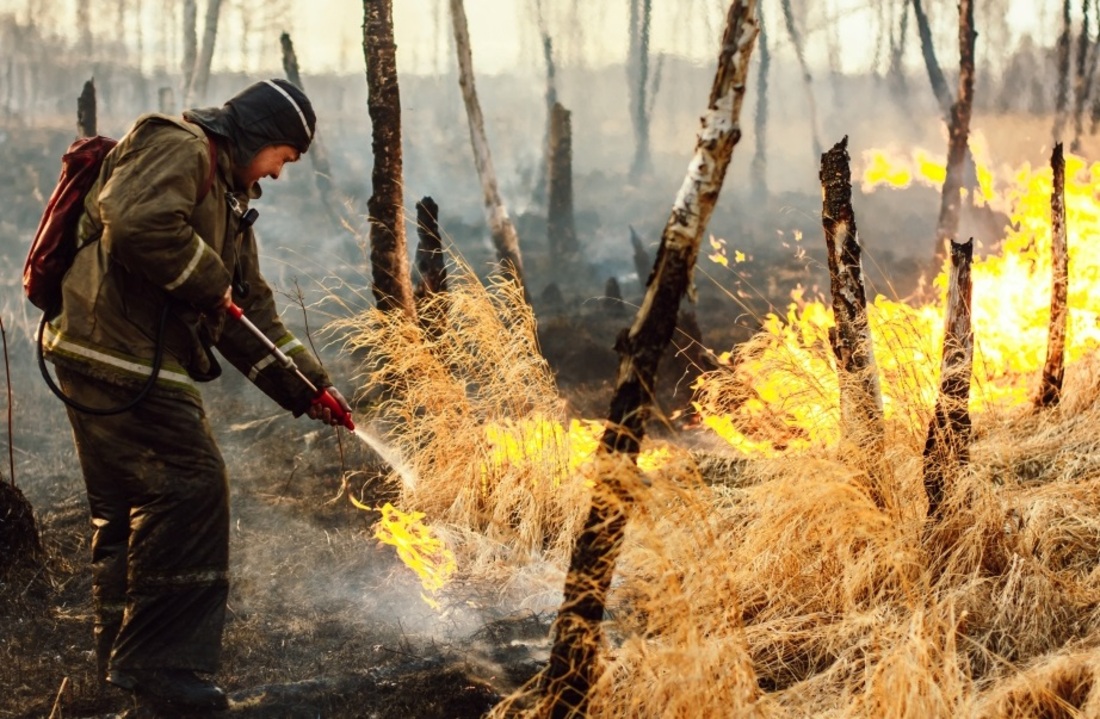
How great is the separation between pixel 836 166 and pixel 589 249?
20.3 ft

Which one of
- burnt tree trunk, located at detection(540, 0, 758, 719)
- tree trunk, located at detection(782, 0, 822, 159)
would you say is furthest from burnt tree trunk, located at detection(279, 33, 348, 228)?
burnt tree trunk, located at detection(540, 0, 758, 719)

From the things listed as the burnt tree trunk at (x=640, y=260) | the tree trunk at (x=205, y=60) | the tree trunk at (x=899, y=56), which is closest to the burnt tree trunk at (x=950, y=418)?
the burnt tree trunk at (x=640, y=260)

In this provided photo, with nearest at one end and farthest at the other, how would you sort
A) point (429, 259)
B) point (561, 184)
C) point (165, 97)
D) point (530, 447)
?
1. point (530, 447)
2. point (429, 259)
3. point (561, 184)
4. point (165, 97)

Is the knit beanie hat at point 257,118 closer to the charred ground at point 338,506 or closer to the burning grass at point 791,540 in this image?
the burning grass at point 791,540

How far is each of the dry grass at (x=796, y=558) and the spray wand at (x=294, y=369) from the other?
970mm

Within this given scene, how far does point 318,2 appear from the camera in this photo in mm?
12266

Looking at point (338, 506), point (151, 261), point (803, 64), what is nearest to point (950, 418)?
point (151, 261)

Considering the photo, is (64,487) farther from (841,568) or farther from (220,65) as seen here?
(220,65)

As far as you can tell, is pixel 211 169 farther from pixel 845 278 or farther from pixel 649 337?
pixel 845 278

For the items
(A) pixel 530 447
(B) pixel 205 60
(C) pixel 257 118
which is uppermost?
(B) pixel 205 60

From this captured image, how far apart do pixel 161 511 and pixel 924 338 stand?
3.42 meters

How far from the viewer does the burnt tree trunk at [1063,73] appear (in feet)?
34.7

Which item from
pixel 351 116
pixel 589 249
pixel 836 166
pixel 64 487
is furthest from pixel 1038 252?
pixel 64 487

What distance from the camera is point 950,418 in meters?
4.32
